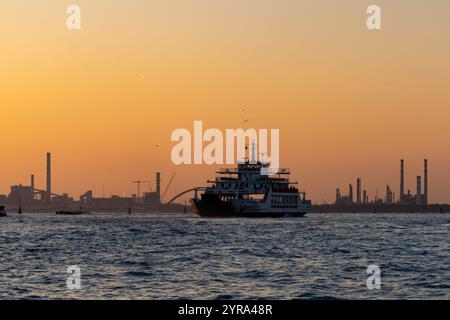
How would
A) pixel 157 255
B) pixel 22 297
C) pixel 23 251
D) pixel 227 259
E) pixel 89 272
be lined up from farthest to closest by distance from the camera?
pixel 23 251 → pixel 157 255 → pixel 227 259 → pixel 89 272 → pixel 22 297

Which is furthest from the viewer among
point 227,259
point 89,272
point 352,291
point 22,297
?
point 227,259

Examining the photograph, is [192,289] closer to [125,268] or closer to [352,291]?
[352,291]

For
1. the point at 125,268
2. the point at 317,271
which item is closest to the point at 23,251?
A: the point at 125,268

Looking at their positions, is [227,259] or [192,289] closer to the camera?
[192,289]

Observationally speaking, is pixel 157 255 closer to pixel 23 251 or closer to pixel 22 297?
pixel 23 251

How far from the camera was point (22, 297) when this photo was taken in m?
30.8
